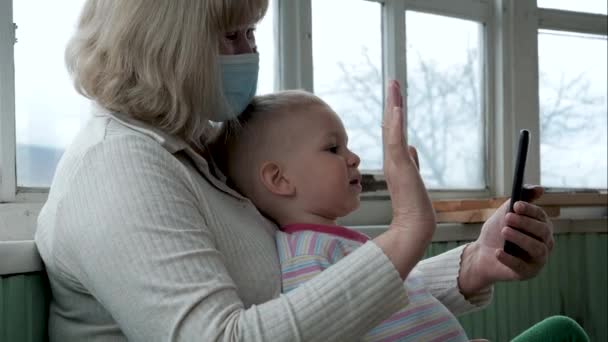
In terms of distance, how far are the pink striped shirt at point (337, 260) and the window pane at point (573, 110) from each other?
1830mm

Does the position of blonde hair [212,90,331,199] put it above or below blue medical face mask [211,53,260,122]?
below

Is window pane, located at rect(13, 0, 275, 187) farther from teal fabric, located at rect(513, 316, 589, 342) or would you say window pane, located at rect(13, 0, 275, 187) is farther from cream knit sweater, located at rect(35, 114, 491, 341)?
teal fabric, located at rect(513, 316, 589, 342)

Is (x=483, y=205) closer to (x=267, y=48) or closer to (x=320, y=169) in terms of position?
(x=267, y=48)

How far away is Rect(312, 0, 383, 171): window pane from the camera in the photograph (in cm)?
238

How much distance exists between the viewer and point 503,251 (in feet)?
4.17

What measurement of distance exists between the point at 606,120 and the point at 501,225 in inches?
82.0

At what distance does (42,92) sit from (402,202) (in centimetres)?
107

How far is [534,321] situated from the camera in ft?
8.61

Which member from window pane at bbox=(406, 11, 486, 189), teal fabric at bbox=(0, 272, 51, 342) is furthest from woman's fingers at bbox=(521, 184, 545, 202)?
window pane at bbox=(406, 11, 486, 189)

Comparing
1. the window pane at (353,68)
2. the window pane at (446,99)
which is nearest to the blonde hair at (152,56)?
the window pane at (353,68)

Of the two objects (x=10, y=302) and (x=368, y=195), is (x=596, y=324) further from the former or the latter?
(x=10, y=302)

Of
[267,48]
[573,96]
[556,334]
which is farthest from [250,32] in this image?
[573,96]

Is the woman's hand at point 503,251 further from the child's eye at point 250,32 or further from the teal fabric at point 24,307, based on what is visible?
the teal fabric at point 24,307

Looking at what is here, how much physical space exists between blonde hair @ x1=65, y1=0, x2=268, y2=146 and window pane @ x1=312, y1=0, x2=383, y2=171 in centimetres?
124
